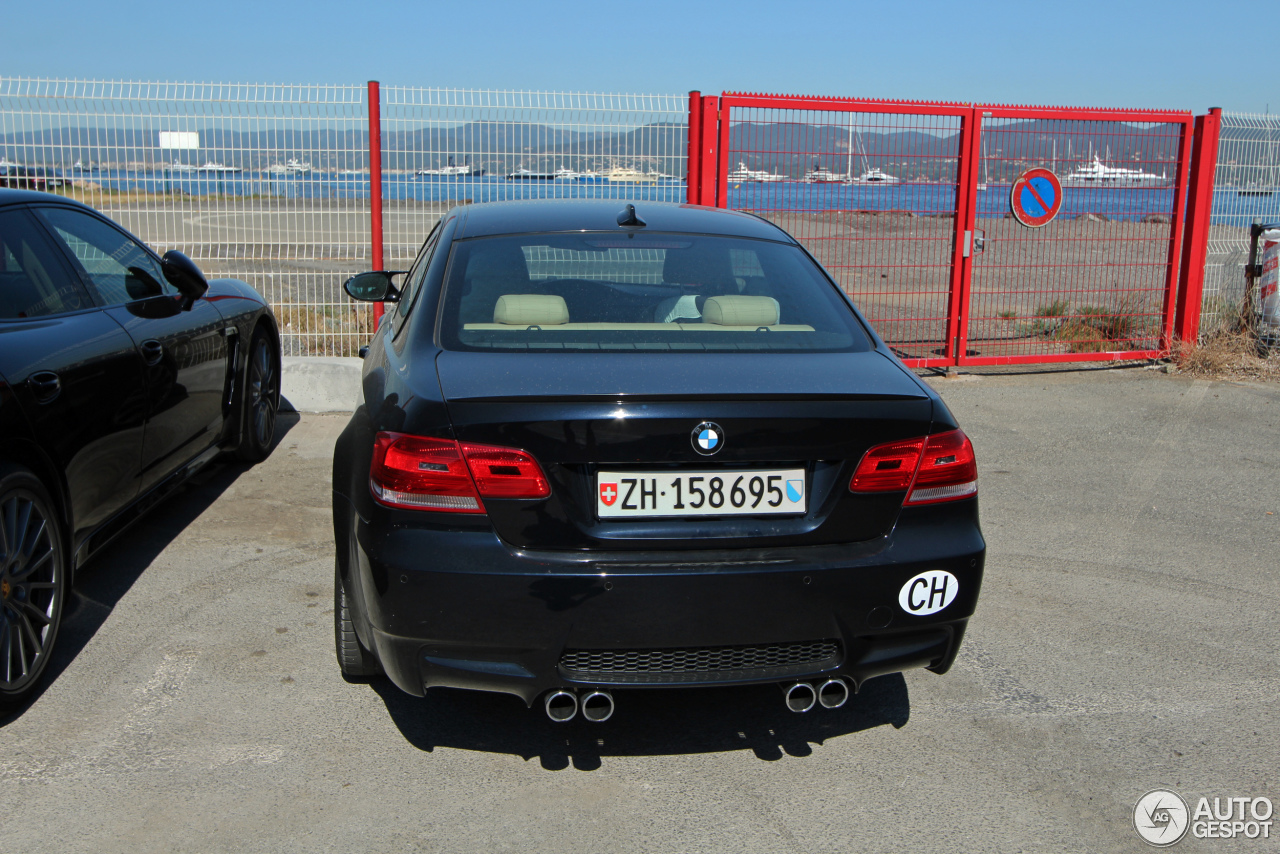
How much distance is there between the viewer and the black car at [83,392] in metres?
3.18

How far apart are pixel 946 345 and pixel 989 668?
633 cm

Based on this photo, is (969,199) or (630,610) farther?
(969,199)

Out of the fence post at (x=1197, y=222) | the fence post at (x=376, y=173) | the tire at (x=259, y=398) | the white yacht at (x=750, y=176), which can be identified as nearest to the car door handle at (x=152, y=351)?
the tire at (x=259, y=398)

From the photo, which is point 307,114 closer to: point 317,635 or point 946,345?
point 317,635

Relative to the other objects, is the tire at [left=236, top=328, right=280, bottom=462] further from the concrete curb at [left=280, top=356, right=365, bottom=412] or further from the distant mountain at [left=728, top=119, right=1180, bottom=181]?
the distant mountain at [left=728, top=119, right=1180, bottom=181]

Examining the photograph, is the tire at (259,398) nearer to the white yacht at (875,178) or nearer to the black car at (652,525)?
the black car at (652,525)

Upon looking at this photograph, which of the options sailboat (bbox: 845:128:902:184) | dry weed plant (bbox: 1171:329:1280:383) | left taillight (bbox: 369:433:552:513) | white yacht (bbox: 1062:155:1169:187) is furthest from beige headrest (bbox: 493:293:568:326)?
dry weed plant (bbox: 1171:329:1280:383)

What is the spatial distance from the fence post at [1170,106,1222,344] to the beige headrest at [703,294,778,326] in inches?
310

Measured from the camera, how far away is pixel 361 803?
8.96 ft

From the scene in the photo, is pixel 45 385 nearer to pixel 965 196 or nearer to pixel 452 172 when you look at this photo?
pixel 452 172

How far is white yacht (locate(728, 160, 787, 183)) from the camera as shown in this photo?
328 inches

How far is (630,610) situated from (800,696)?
21.2 inches

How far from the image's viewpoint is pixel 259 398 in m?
6.12

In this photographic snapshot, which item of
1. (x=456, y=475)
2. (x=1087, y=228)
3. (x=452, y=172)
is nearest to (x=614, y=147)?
(x=452, y=172)
